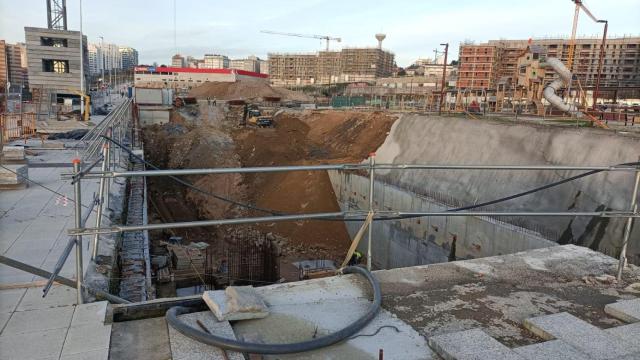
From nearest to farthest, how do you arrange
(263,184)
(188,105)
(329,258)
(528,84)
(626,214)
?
(626,214), (329,258), (263,184), (528,84), (188,105)

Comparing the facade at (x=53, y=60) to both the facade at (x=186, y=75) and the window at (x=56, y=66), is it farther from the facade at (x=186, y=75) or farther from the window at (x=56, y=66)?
the facade at (x=186, y=75)

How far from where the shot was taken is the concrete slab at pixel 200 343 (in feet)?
8.45

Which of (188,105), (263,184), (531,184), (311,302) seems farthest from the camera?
(188,105)

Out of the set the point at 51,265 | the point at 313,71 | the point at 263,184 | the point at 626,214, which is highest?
the point at 313,71

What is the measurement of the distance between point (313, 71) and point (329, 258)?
164 m

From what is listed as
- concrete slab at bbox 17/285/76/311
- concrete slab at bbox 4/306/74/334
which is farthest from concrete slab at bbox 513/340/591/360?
concrete slab at bbox 17/285/76/311

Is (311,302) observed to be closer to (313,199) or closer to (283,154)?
(313,199)

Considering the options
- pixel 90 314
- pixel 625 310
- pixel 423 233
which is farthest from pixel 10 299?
pixel 423 233

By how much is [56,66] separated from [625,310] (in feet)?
128

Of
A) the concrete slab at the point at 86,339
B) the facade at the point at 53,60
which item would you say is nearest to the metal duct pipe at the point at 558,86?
the concrete slab at the point at 86,339

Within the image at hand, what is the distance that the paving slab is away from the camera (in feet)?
9.17

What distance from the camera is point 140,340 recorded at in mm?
2818

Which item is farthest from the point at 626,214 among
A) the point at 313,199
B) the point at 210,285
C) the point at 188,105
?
the point at 188,105

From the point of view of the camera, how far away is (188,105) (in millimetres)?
44656
